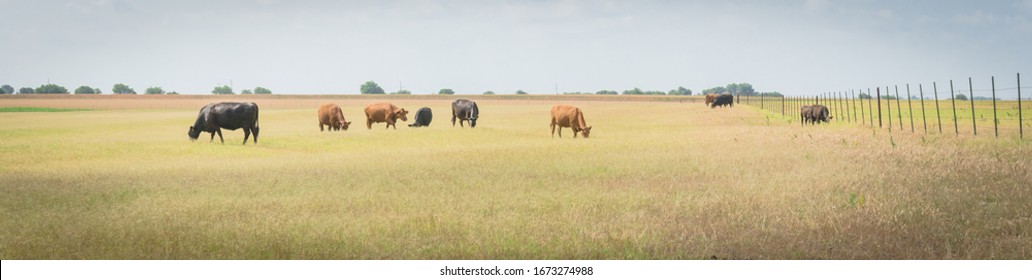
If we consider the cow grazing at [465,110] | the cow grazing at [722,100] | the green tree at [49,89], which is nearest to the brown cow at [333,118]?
the cow grazing at [465,110]

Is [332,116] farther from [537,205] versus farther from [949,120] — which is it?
[949,120]

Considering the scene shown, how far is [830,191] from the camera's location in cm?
1318

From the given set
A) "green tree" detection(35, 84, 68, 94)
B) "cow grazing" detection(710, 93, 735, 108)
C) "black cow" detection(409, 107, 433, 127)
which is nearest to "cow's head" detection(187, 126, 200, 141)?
"black cow" detection(409, 107, 433, 127)

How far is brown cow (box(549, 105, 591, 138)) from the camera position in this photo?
3244 cm

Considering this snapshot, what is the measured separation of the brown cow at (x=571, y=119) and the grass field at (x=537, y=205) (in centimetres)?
931

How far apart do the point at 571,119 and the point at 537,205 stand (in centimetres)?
2108

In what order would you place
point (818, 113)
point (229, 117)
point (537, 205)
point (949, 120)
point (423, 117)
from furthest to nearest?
point (949, 120) < point (423, 117) < point (818, 113) < point (229, 117) < point (537, 205)

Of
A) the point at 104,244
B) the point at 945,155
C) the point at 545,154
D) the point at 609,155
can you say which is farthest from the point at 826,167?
the point at 104,244

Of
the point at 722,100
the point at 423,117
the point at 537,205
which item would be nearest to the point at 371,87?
the point at 722,100

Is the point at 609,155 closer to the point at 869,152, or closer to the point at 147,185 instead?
the point at 869,152

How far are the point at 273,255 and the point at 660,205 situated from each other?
571 centimetres

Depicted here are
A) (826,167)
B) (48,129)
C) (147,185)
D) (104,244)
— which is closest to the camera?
(104,244)

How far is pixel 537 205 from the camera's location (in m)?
12.0

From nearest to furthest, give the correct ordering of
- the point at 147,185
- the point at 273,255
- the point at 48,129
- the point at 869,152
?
the point at 273,255 → the point at 147,185 → the point at 869,152 → the point at 48,129
